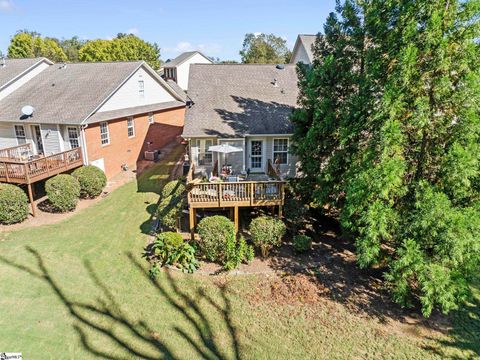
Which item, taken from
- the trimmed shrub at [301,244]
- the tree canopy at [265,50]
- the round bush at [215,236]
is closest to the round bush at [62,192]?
the round bush at [215,236]

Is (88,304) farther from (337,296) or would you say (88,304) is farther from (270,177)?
(270,177)

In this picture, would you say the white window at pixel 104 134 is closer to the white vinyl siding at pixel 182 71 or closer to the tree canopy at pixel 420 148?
the tree canopy at pixel 420 148

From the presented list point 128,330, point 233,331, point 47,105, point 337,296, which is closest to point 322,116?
point 337,296

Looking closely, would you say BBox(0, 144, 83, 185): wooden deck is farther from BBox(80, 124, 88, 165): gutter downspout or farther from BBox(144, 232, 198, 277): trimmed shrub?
BBox(144, 232, 198, 277): trimmed shrub

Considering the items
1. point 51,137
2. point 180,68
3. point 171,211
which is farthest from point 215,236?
point 180,68

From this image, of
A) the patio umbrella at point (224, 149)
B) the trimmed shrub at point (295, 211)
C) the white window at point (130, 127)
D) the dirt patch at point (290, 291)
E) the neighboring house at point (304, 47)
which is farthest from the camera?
the neighboring house at point (304, 47)
